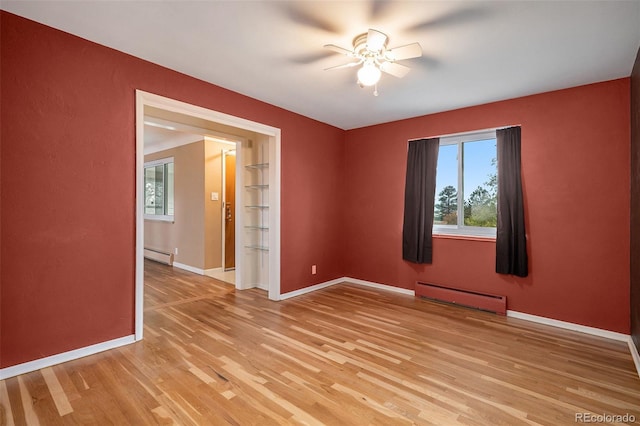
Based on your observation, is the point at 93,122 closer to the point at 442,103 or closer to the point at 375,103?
the point at 375,103

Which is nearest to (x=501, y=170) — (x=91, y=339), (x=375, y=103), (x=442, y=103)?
(x=442, y=103)

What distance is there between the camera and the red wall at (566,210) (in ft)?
9.82

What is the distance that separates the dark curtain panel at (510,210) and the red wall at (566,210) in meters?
0.08

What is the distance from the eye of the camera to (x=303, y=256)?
4.48 metres

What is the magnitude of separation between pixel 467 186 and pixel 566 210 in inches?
43.2

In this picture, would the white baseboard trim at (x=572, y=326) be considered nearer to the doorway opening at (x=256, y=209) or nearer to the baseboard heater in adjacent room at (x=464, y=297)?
the baseboard heater in adjacent room at (x=464, y=297)

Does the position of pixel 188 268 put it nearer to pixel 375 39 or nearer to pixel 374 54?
pixel 374 54

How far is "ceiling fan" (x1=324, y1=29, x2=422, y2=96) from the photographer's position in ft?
7.11

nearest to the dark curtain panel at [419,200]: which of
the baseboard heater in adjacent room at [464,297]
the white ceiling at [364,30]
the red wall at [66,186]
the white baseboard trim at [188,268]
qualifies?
the baseboard heater in adjacent room at [464,297]

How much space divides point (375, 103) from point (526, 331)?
10.1 ft

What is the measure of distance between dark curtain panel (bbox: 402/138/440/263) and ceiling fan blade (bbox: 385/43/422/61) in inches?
82.8

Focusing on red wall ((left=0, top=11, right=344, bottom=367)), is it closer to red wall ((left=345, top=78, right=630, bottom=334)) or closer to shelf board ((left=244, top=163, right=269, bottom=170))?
shelf board ((left=244, top=163, right=269, bottom=170))

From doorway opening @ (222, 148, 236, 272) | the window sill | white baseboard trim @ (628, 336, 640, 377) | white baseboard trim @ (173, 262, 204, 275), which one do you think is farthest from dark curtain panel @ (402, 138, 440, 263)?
white baseboard trim @ (173, 262, 204, 275)

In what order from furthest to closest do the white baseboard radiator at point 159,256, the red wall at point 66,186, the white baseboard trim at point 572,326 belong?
the white baseboard radiator at point 159,256, the white baseboard trim at point 572,326, the red wall at point 66,186
